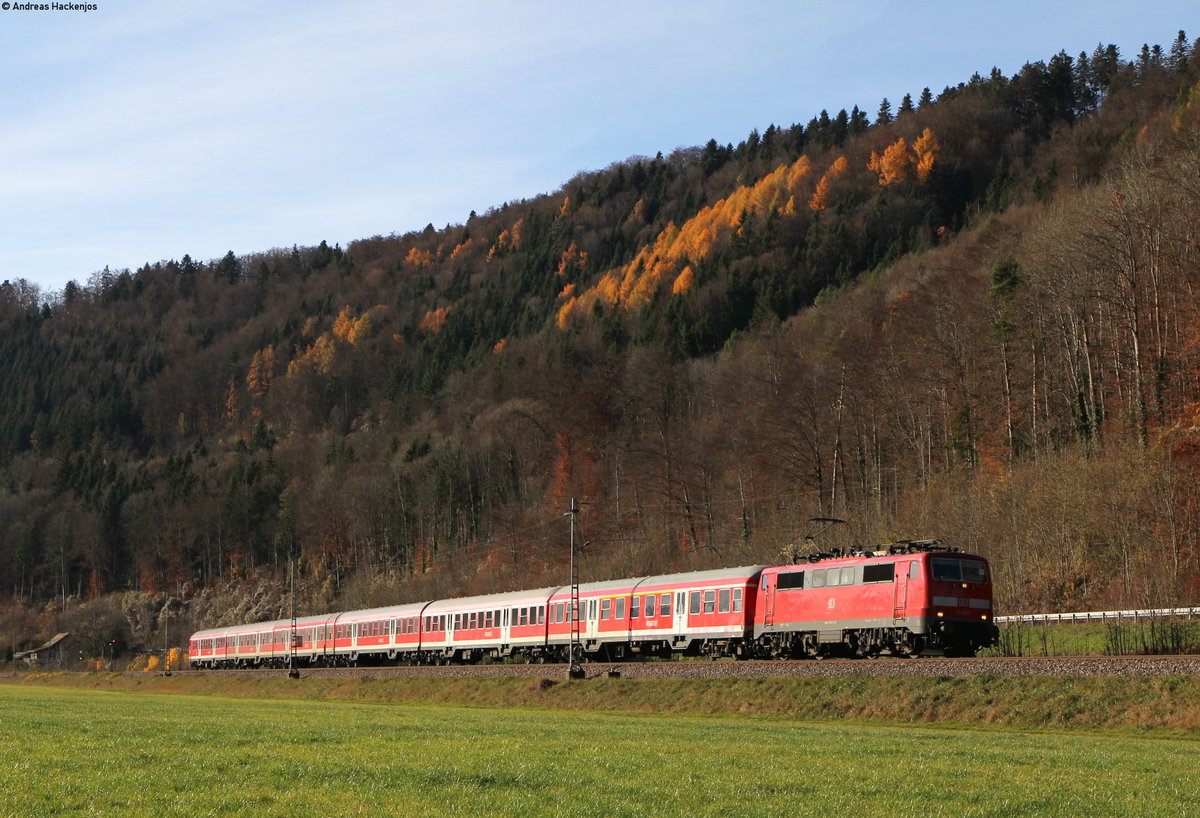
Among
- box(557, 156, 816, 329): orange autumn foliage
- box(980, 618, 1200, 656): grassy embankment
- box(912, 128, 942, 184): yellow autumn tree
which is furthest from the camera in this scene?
box(557, 156, 816, 329): orange autumn foliage

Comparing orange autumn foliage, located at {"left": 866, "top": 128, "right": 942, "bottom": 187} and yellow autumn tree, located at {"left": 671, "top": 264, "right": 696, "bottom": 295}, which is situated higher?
orange autumn foliage, located at {"left": 866, "top": 128, "right": 942, "bottom": 187}

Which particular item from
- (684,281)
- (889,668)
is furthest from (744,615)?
(684,281)

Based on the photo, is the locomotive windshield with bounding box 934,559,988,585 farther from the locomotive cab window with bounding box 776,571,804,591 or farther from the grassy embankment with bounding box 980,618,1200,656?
the locomotive cab window with bounding box 776,571,804,591

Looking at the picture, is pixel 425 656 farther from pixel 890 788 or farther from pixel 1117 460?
pixel 890 788

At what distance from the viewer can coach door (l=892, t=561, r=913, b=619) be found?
36.6 meters

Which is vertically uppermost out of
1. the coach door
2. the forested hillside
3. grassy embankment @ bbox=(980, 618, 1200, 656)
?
the forested hillside

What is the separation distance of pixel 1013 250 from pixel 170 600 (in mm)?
105529

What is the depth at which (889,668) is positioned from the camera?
33562 millimetres

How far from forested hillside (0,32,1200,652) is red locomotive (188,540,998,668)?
29.5 feet

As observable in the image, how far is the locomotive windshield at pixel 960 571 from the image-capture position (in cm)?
3616

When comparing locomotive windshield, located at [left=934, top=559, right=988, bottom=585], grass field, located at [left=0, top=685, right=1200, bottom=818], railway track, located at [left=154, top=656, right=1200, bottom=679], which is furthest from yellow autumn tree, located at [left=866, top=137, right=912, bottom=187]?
grass field, located at [left=0, top=685, right=1200, bottom=818]

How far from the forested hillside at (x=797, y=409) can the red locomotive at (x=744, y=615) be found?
8.98 m

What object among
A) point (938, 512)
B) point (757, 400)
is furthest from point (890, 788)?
point (757, 400)

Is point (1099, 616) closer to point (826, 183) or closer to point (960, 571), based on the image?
point (960, 571)
